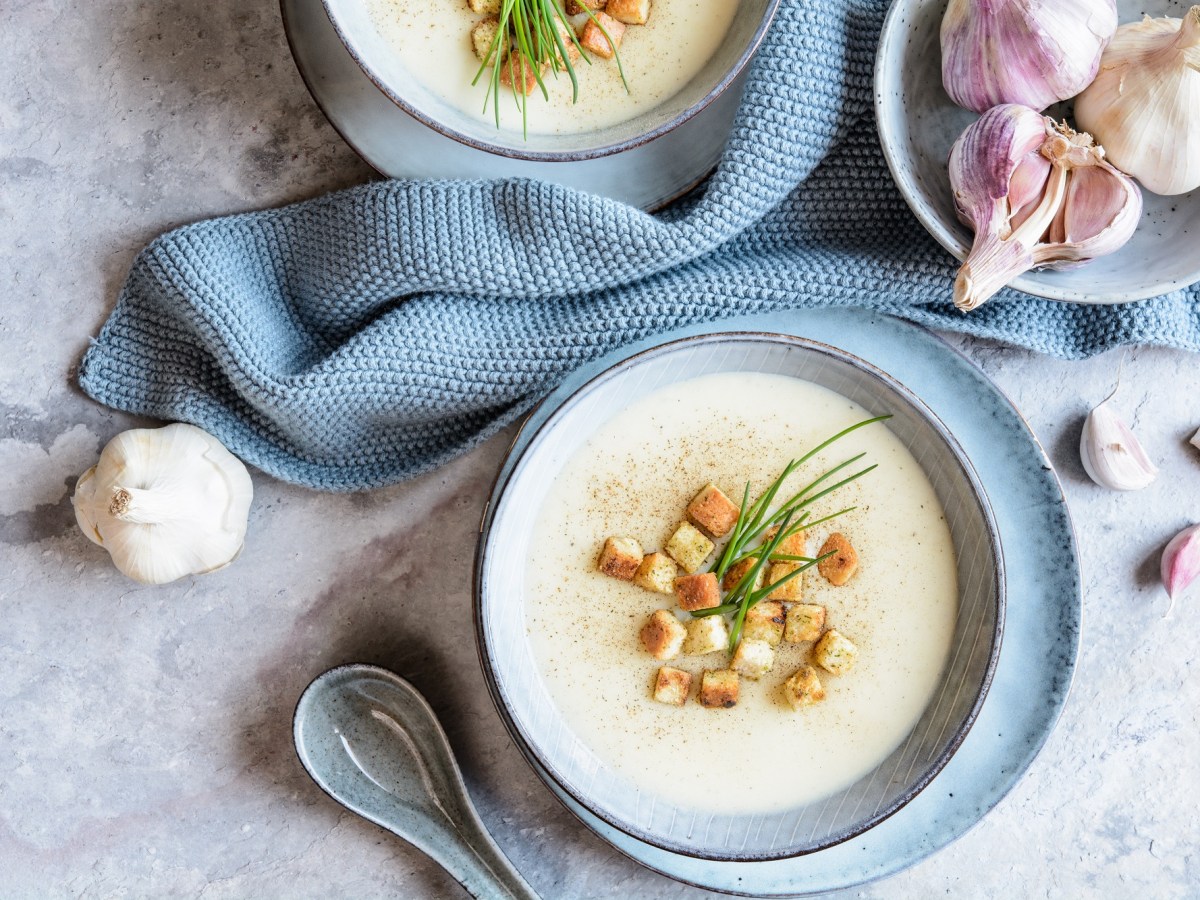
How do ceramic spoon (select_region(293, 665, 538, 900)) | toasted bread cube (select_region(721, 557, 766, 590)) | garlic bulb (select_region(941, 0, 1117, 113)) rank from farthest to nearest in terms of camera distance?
ceramic spoon (select_region(293, 665, 538, 900)) < toasted bread cube (select_region(721, 557, 766, 590)) < garlic bulb (select_region(941, 0, 1117, 113))

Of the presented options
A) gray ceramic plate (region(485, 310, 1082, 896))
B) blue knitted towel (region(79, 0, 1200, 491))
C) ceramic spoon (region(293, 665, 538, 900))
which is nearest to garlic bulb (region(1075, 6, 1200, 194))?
blue knitted towel (region(79, 0, 1200, 491))

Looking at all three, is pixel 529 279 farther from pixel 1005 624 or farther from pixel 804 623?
pixel 1005 624

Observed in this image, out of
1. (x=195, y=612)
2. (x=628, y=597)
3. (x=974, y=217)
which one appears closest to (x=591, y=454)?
(x=628, y=597)

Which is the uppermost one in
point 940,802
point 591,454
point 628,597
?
point 591,454

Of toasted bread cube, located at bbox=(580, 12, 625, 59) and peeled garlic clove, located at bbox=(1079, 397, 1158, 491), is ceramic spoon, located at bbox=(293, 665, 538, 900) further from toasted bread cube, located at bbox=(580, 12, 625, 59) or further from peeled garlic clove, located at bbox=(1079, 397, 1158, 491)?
peeled garlic clove, located at bbox=(1079, 397, 1158, 491)

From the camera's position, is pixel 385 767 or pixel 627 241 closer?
pixel 627 241

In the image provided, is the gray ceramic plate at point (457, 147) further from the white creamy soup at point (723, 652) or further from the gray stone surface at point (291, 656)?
the white creamy soup at point (723, 652)

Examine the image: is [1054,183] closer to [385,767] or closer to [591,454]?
[591,454]
